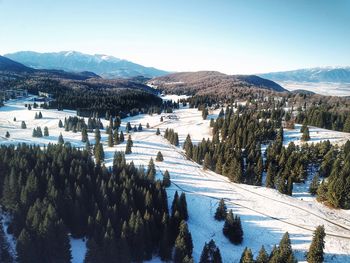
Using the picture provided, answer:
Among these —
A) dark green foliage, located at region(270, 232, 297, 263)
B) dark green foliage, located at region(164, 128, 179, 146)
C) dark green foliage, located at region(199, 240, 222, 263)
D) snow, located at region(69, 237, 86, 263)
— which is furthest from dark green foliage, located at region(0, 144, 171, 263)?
dark green foliage, located at region(164, 128, 179, 146)

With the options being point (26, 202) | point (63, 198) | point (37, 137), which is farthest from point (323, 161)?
point (37, 137)

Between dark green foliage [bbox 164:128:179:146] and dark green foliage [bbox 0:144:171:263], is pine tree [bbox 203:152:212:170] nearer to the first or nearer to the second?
dark green foliage [bbox 0:144:171:263]

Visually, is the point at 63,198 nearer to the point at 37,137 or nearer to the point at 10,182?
the point at 10,182

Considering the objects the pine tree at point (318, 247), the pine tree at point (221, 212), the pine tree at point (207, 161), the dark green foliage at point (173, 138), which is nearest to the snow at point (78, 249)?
the pine tree at point (221, 212)

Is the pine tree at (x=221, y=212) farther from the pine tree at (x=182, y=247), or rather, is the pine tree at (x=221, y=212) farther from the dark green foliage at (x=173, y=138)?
the dark green foliage at (x=173, y=138)

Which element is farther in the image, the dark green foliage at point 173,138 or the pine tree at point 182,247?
the dark green foliage at point 173,138

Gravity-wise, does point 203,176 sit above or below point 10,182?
below

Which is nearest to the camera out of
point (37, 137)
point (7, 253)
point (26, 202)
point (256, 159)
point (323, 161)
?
point (7, 253)

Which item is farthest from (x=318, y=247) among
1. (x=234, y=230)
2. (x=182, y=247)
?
(x=182, y=247)
